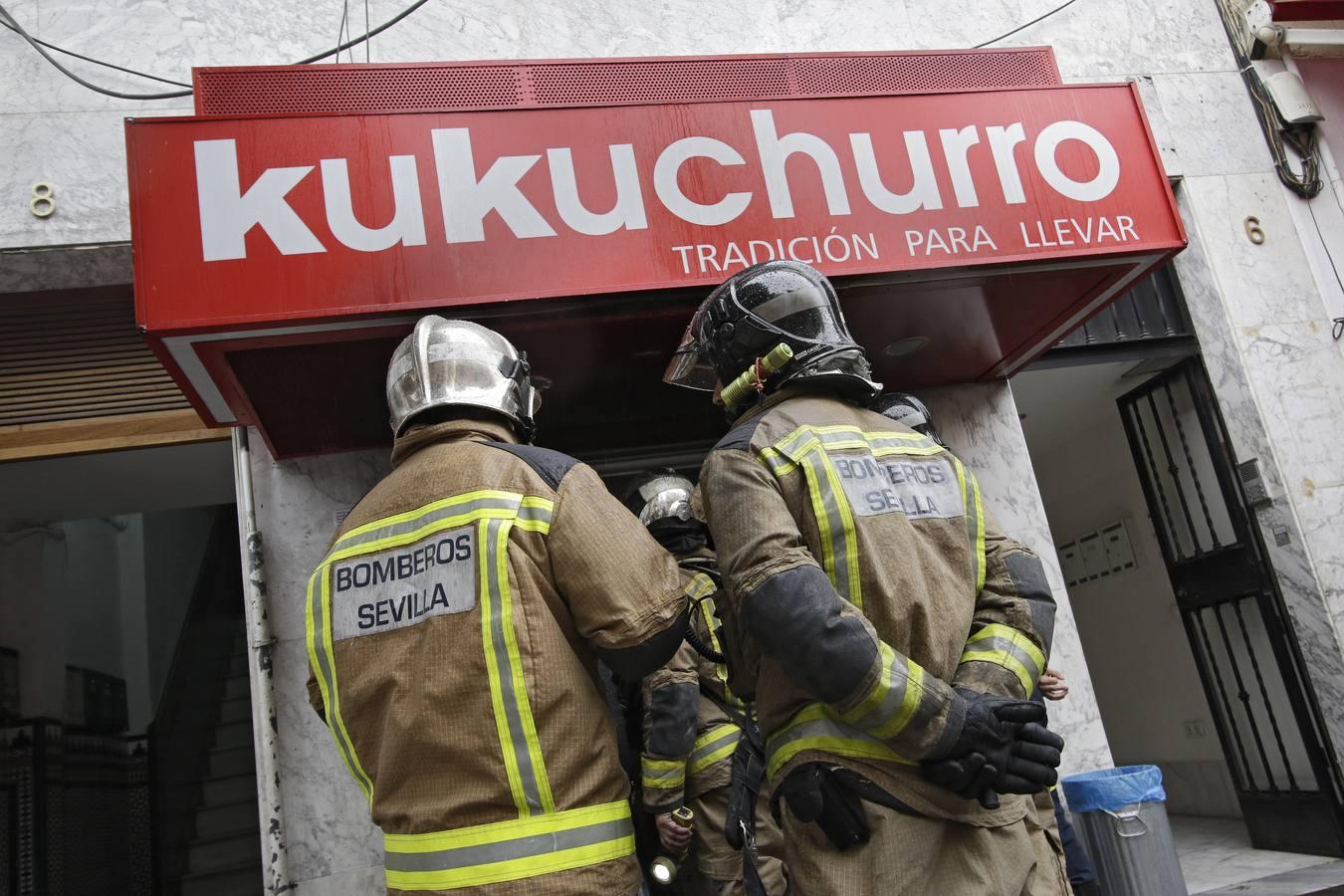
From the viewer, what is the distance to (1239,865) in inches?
204

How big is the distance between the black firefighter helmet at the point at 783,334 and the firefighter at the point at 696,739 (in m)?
0.59

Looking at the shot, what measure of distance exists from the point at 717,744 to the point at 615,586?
1.46 m

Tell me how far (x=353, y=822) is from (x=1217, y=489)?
4.93 m

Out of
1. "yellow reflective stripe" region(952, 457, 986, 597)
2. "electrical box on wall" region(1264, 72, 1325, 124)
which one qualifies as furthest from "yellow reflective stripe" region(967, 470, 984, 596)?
"electrical box on wall" region(1264, 72, 1325, 124)

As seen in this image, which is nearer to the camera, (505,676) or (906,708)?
(906,708)

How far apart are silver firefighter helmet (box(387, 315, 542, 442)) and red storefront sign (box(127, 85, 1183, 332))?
634 millimetres

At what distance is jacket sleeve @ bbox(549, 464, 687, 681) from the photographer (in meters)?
2.00

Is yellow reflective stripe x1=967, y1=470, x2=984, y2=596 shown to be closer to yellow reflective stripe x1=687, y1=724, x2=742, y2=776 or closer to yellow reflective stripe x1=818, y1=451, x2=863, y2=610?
yellow reflective stripe x1=818, y1=451, x2=863, y2=610

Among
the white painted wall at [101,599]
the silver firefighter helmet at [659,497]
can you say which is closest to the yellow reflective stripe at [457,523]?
the silver firefighter helmet at [659,497]

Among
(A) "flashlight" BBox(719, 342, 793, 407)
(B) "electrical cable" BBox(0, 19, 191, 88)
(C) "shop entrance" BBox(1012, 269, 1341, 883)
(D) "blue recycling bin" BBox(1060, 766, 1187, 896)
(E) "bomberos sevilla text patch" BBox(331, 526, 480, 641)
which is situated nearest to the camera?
(E) "bomberos sevilla text patch" BBox(331, 526, 480, 641)

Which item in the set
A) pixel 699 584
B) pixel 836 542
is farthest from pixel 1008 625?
pixel 699 584

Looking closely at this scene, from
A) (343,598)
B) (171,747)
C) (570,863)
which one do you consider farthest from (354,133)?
(171,747)

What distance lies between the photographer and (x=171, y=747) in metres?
6.16

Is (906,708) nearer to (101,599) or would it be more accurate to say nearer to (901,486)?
(901,486)
